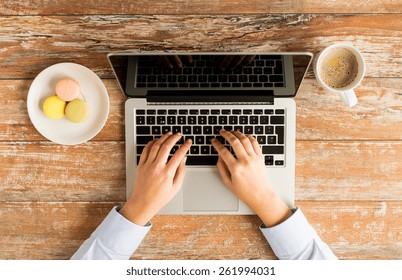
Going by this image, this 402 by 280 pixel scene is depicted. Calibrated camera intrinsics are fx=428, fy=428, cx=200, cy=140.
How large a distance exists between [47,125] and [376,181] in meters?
0.82

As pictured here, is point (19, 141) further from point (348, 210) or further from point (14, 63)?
point (348, 210)

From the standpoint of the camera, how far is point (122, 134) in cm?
106

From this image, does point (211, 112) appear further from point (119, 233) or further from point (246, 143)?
point (119, 233)

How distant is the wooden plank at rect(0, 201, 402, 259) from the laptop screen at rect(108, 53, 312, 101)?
312 mm

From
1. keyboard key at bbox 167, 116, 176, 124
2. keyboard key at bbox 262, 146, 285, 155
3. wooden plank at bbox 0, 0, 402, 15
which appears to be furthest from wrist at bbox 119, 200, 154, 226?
wooden plank at bbox 0, 0, 402, 15

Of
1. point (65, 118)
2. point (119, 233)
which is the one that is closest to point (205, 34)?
point (65, 118)

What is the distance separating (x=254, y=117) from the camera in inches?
39.8

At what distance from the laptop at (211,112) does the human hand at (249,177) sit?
2cm

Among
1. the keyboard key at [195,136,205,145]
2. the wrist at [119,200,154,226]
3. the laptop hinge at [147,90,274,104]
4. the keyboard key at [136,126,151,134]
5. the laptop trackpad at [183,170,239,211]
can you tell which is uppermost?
the laptop hinge at [147,90,274,104]

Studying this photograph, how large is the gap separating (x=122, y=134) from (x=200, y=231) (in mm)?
313

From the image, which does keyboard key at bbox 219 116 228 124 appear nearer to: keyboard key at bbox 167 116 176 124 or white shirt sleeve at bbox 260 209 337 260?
keyboard key at bbox 167 116 176 124

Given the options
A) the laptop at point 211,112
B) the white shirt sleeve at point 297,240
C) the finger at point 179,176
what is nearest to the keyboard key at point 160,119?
the laptop at point 211,112

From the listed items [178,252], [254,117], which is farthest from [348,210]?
[178,252]

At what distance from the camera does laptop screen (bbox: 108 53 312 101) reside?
918mm
